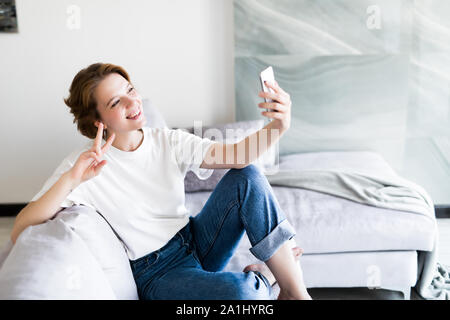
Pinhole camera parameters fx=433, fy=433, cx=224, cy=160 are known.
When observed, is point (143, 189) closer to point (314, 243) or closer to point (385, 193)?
point (314, 243)

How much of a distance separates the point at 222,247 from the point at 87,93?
0.65m

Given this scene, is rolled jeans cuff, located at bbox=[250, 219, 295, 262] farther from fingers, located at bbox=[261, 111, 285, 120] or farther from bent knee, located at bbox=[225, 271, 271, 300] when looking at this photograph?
fingers, located at bbox=[261, 111, 285, 120]

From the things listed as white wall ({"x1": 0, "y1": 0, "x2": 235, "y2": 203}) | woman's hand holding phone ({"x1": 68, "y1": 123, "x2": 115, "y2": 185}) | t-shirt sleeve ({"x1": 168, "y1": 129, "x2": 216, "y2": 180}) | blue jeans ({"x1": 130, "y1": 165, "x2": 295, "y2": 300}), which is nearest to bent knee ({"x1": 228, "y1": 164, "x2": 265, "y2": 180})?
Result: blue jeans ({"x1": 130, "y1": 165, "x2": 295, "y2": 300})

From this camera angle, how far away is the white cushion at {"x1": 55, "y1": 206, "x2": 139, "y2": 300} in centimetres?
123

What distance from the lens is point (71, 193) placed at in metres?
1.34

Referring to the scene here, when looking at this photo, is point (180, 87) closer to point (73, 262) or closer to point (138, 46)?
point (138, 46)

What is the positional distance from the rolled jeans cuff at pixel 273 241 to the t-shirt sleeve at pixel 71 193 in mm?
571

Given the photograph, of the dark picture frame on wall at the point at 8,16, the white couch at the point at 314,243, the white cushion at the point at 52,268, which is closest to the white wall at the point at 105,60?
the dark picture frame on wall at the point at 8,16

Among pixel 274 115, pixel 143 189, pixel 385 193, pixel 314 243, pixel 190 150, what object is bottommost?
pixel 314 243

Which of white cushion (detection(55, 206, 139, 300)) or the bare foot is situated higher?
white cushion (detection(55, 206, 139, 300))

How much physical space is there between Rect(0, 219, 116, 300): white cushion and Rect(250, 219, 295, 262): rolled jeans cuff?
0.44 meters

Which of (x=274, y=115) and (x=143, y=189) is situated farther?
(x=143, y=189)

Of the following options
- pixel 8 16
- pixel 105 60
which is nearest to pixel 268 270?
pixel 105 60

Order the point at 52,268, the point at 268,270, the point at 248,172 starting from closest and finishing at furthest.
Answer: the point at 52,268 < the point at 248,172 < the point at 268,270
